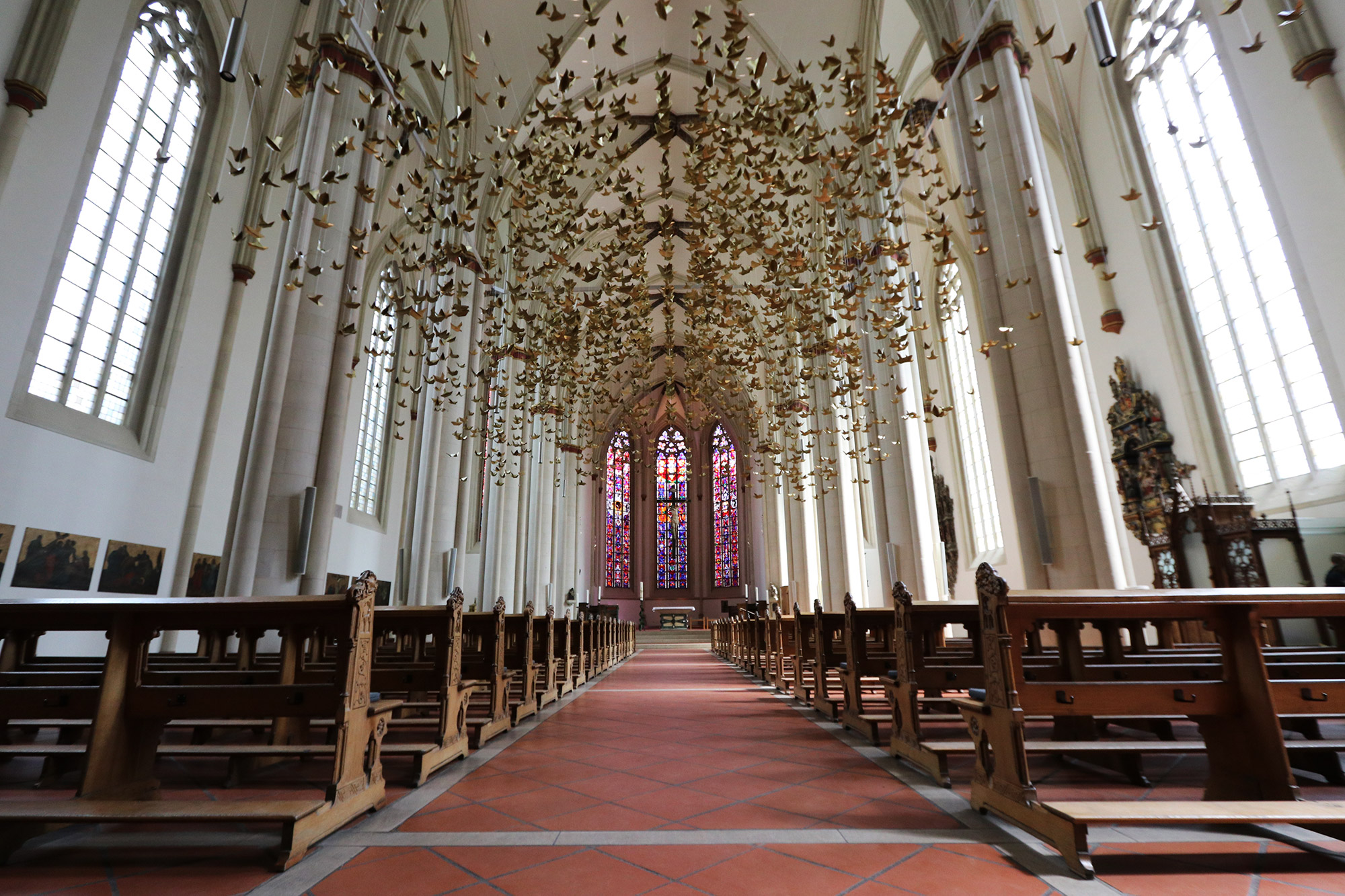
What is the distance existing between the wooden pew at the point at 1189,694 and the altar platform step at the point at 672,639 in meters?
16.6

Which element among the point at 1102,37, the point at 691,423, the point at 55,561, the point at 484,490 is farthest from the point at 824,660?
the point at 484,490

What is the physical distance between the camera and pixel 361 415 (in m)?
13.0

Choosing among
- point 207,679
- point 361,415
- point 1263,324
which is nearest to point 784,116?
point 207,679

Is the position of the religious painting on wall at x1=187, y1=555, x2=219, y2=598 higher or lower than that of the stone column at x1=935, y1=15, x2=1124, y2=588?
lower

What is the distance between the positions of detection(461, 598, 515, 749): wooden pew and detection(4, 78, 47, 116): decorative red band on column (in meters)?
6.58

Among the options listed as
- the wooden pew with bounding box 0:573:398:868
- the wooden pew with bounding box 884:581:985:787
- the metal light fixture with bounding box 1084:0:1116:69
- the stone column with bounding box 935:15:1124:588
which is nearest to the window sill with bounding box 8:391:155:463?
the wooden pew with bounding box 0:573:398:868

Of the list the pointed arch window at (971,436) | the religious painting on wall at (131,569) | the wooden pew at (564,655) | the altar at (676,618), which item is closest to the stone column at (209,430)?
the religious painting on wall at (131,569)

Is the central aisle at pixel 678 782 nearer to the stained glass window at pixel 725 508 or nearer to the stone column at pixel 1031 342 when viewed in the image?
the stone column at pixel 1031 342

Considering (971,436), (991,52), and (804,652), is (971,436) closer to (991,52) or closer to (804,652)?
(991,52)

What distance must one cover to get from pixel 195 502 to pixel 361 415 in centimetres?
439

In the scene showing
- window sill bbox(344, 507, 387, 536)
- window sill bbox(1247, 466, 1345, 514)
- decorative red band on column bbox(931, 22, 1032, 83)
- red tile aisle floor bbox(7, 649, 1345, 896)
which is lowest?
red tile aisle floor bbox(7, 649, 1345, 896)

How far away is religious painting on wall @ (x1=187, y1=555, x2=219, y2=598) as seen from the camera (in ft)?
28.7

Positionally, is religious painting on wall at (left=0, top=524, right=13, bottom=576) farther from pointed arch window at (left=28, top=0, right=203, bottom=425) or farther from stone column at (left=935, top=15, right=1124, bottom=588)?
stone column at (left=935, top=15, right=1124, bottom=588)

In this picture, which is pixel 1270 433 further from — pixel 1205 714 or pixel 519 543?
pixel 519 543
